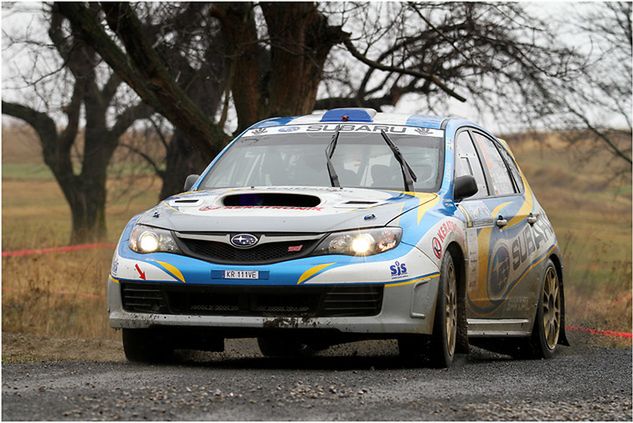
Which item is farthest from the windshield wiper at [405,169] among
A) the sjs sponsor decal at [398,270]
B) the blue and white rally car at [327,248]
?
the sjs sponsor decal at [398,270]

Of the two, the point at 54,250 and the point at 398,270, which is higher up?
the point at 398,270

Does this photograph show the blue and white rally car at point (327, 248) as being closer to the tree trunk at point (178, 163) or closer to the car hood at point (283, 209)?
the car hood at point (283, 209)

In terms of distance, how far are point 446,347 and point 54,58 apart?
1537 centimetres

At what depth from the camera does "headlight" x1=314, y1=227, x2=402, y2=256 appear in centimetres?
794

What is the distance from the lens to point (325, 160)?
30.7 feet

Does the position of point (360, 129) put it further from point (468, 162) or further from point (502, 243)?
point (502, 243)

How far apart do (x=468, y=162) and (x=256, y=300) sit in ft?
8.16

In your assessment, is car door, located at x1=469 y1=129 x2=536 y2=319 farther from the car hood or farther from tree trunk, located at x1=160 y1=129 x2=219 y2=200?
tree trunk, located at x1=160 y1=129 x2=219 y2=200

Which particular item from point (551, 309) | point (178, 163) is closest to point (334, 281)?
point (551, 309)

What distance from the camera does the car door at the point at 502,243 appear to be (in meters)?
9.52

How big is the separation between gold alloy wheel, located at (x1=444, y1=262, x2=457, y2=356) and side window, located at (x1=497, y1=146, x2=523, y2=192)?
2532mm

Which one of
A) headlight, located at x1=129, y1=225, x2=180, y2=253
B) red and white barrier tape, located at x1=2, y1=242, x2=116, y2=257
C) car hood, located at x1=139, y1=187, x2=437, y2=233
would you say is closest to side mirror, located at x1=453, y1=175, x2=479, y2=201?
car hood, located at x1=139, y1=187, x2=437, y2=233

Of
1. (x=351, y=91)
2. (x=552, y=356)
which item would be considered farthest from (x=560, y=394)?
(x=351, y=91)

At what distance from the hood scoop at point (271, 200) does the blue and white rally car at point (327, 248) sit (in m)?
0.01
